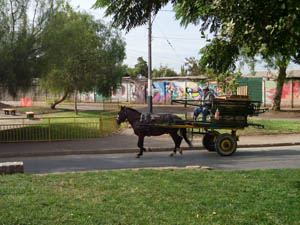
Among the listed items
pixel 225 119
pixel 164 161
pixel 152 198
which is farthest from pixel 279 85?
pixel 152 198

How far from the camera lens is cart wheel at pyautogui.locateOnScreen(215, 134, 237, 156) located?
12.1 m

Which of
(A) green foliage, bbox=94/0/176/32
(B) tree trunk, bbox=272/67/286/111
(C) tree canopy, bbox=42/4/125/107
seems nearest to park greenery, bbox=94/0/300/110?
(A) green foliage, bbox=94/0/176/32

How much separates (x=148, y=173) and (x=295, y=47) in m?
4.09

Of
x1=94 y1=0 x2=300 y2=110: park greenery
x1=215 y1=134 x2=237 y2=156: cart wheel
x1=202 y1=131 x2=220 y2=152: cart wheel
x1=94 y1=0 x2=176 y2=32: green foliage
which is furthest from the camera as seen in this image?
x1=202 y1=131 x2=220 y2=152: cart wheel

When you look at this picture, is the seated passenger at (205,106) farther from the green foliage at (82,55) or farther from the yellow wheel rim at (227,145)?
the green foliage at (82,55)

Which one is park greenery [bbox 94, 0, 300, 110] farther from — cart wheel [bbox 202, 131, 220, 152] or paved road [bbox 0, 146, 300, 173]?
cart wheel [bbox 202, 131, 220, 152]

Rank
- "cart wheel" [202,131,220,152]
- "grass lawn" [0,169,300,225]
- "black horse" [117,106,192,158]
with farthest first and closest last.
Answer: "cart wheel" [202,131,220,152]
"black horse" [117,106,192,158]
"grass lawn" [0,169,300,225]

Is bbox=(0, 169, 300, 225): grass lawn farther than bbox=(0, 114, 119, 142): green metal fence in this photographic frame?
No

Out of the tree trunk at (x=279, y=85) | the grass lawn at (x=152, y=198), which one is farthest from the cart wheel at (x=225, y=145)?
the tree trunk at (x=279, y=85)

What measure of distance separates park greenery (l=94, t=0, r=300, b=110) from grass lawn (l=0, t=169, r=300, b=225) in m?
2.43

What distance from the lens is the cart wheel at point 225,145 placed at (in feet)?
39.7

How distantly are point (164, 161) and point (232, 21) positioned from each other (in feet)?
20.2

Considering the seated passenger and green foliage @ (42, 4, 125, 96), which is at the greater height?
green foliage @ (42, 4, 125, 96)

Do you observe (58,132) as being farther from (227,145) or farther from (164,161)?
(227,145)
